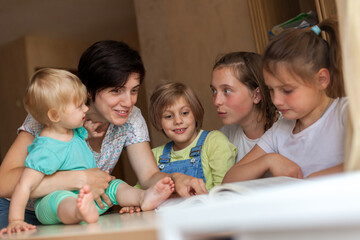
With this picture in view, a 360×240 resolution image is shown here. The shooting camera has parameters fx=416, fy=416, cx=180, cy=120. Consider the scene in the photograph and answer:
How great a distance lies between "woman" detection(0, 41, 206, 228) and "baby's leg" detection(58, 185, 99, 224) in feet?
0.78

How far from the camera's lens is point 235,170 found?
146 cm

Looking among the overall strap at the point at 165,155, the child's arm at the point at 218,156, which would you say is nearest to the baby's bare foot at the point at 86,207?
the child's arm at the point at 218,156

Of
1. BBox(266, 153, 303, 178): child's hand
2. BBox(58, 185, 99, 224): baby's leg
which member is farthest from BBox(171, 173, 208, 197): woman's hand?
BBox(58, 185, 99, 224): baby's leg

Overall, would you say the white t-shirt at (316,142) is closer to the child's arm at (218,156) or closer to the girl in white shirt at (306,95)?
the girl in white shirt at (306,95)

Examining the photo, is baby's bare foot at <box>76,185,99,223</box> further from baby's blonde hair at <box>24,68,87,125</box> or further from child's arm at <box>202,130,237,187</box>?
child's arm at <box>202,130,237,187</box>

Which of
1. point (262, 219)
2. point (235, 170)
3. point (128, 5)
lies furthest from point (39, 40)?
point (262, 219)

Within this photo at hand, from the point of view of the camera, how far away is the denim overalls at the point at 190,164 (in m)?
1.89

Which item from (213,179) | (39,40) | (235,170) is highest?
(39,40)

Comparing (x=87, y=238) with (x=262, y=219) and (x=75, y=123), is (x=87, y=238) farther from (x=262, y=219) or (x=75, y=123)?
(x=75, y=123)

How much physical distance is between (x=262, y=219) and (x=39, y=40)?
19.7 feet

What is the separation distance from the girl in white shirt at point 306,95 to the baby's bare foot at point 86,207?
502mm

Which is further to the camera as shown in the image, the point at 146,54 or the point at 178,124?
the point at 146,54

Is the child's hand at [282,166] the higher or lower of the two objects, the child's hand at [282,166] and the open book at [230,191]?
the lower

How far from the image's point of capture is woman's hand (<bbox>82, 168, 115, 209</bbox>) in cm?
148
